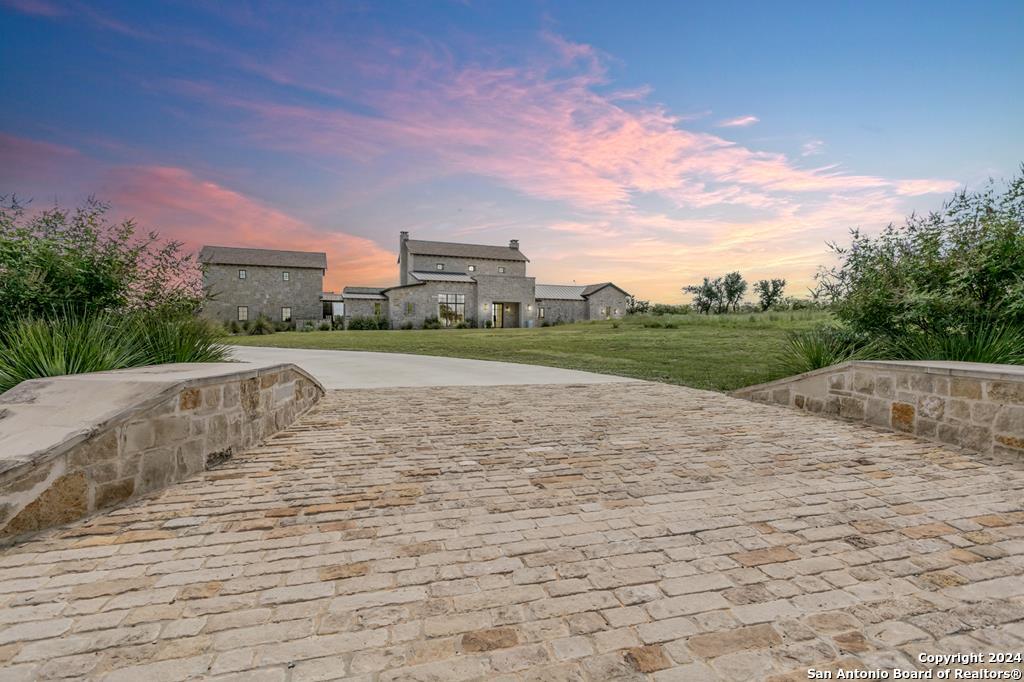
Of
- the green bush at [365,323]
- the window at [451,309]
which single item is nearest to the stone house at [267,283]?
the green bush at [365,323]

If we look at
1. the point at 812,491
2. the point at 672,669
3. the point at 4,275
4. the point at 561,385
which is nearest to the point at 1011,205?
the point at 812,491

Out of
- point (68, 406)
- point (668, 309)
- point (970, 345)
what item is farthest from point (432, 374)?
point (668, 309)

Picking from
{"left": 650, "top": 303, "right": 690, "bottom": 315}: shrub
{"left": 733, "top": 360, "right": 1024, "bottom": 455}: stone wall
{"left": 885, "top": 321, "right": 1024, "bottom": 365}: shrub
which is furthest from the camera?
{"left": 650, "top": 303, "right": 690, "bottom": 315}: shrub

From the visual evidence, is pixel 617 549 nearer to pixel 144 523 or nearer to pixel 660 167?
pixel 144 523

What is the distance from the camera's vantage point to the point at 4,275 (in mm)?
5223

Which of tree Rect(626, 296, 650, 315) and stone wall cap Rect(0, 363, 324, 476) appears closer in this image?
stone wall cap Rect(0, 363, 324, 476)

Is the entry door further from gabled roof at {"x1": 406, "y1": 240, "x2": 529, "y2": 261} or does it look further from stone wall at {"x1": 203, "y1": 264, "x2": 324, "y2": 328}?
stone wall at {"x1": 203, "y1": 264, "x2": 324, "y2": 328}

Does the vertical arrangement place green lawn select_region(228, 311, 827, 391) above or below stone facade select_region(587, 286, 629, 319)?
below

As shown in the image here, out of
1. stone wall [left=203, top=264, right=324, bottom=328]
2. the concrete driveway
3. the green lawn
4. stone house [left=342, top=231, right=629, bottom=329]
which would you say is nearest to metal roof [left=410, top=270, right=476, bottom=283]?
stone house [left=342, top=231, right=629, bottom=329]

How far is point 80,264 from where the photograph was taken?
5.61 metres

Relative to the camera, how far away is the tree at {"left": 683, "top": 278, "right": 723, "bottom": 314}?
5497 cm

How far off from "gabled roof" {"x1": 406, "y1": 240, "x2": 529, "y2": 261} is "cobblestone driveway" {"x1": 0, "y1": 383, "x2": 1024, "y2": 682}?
41238mm

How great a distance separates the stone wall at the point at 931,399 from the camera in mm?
4309

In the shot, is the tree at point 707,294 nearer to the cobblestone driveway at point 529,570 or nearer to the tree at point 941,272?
the tree at point 941,272
